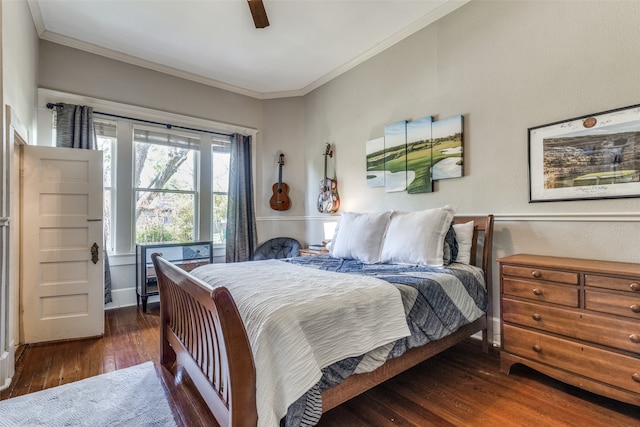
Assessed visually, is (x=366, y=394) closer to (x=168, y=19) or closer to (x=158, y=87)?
(x=168, y=19)

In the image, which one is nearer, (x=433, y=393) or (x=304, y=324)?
(x=304, y=324)

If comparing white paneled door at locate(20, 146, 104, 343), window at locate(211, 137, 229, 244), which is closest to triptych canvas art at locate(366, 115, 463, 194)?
window at locate(211, 137, 229, 244)

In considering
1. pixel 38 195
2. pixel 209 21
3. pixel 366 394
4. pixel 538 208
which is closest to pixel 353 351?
pixel 366 394

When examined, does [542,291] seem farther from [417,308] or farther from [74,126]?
[74,126]

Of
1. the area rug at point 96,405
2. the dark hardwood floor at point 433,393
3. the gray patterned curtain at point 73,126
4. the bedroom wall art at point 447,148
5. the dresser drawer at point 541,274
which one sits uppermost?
the gray patterned curtain at point 73,126

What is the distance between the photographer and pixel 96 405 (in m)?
1.80

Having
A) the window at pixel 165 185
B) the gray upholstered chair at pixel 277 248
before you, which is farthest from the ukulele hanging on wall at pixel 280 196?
the window at pixel 165 185

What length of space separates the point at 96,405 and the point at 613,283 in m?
3.01

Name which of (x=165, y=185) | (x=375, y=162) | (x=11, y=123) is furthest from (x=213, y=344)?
(x=165, y=185)

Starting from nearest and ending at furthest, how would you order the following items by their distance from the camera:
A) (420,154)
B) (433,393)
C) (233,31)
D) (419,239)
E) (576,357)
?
(576,357), (433,393), (419,239), (420,154), (233,31)

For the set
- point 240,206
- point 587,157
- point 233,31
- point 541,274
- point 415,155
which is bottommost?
point 541,274

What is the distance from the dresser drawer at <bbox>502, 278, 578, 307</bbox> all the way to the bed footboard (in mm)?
1798

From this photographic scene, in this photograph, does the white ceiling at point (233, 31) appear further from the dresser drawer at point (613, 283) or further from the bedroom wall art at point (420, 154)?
the dresser drawer at point (613, 283)

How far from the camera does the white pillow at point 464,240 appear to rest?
99.5 inches
